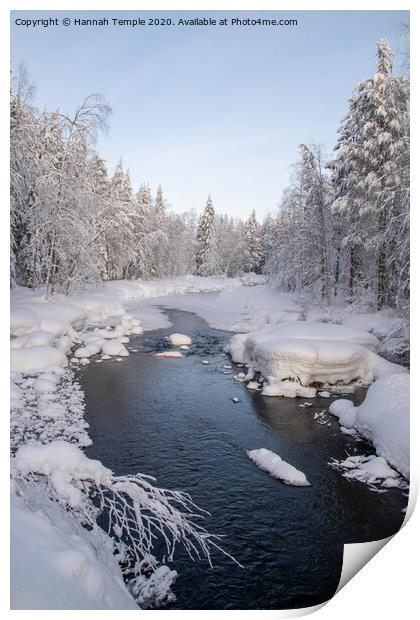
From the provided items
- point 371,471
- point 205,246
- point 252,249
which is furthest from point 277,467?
point 205,246

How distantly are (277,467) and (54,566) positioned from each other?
11.6 ft

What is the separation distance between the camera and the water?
3.64m

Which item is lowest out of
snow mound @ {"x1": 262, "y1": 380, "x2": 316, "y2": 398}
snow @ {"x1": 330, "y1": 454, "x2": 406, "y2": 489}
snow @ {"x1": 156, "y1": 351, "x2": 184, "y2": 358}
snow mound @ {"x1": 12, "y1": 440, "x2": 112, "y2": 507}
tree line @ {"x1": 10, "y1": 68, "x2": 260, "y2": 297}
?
snow @ {"x1": 330, "y1": 454, "x2": 406, "y2": 489}

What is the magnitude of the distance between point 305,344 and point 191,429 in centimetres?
393

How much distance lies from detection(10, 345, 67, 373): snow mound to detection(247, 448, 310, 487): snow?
10.3 ft

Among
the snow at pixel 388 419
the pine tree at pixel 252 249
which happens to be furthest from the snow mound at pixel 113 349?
the pine tree at pixel 252 249

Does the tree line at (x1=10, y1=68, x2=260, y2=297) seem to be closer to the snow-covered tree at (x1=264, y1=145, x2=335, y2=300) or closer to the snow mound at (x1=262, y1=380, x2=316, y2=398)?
the snow mound at (x1=262, y1=380, x2=316, y2=398)

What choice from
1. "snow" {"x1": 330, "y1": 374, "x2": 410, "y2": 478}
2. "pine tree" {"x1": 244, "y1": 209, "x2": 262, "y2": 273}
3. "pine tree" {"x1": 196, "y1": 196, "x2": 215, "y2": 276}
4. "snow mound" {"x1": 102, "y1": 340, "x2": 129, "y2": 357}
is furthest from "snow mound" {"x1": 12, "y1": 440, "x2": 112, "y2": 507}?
"pine tree" {"x1": 196, "y1": 196, "x2": 215, "y2": 276}

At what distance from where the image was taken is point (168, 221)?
35438 mm

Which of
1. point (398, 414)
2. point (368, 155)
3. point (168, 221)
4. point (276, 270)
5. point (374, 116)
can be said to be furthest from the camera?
point (168, 221)

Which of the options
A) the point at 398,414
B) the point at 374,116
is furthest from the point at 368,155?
the point at 398,414

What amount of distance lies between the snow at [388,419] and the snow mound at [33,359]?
4.71 m

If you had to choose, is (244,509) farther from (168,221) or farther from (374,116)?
(168,221)

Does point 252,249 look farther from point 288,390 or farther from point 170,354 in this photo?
point 288,390
